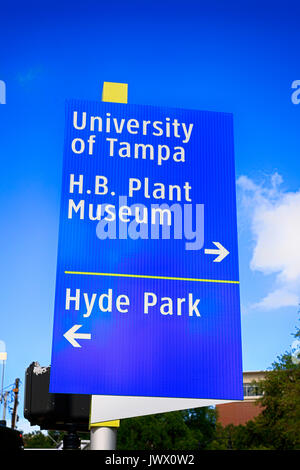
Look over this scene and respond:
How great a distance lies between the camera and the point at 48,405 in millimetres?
4512

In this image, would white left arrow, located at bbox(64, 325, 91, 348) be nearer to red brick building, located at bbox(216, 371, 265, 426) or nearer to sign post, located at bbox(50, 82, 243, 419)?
sign post, located at bbox(50, 82, 243, 419)

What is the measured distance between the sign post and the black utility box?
A: 95.5 inches

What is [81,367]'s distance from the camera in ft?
24.7

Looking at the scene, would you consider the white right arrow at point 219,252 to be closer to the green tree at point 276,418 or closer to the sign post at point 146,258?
the sign post at point 146,258

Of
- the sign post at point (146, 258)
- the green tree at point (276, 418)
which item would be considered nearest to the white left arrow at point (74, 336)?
the sign post at point (146, 258)

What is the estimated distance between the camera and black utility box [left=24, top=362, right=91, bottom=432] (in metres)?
4.50

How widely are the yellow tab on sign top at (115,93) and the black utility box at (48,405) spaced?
5.55 m

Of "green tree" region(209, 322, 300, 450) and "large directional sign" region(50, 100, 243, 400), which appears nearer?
"large directional sign" region(50, 100, 243, 400)

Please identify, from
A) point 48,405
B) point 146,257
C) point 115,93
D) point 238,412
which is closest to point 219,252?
point 146,257

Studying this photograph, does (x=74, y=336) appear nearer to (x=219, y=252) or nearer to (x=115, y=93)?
(x=219, y=252)

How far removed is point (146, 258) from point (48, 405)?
153 inches

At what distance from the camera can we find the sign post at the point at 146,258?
25.1 feet

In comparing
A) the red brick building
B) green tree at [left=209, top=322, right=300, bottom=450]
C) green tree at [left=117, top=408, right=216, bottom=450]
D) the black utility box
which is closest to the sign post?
the black utility box
